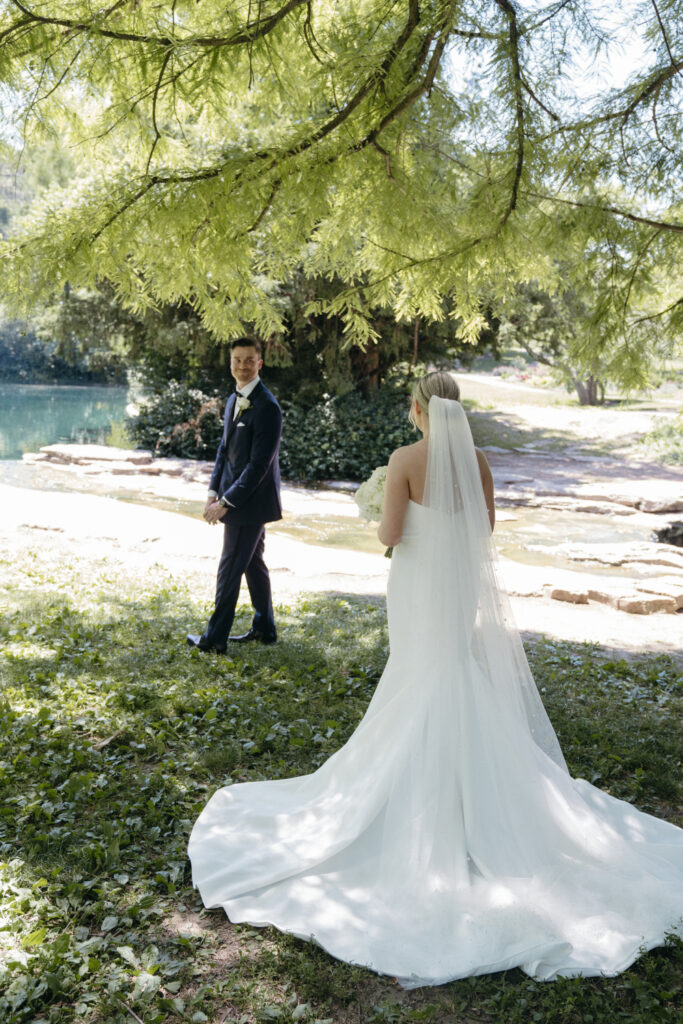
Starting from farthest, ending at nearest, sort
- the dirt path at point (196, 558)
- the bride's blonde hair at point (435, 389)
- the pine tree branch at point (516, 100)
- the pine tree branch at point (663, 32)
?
the dirt path at point (196, 558) < the pine tree branch at point (663, 32) < the pine tree branch at point (516, 100) < the bride's blonde hair at point (435, 389)

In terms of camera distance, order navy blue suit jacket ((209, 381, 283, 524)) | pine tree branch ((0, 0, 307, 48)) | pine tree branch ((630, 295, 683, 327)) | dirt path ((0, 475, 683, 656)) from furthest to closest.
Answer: dirt path ((0, 475, 683, 656)) → navy blue suit jacket ((209, 381, 283, 524)) → pine tree branch ((630, 295, 683, 327)) → pine tree branch ((0, 0, 307, 48))

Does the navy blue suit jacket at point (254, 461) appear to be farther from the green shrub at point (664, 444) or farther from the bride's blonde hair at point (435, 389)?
the green shrub at point (664, 444)

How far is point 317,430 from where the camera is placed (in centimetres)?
1664

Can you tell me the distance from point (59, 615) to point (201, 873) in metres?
3.80

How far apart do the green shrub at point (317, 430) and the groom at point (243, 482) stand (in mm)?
10601

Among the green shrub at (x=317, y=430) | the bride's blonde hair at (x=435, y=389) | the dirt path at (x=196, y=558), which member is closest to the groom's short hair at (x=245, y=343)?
the bride's blonde hair at (x=435, y=389)

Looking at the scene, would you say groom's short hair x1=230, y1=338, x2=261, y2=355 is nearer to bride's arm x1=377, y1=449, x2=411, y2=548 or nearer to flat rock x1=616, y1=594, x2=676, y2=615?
bride's arm x1=377, y1=449, x2=411, y2=548

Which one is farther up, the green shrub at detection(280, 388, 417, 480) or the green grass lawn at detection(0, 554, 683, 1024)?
the green shrub at detection(280, 388, 417, 480)

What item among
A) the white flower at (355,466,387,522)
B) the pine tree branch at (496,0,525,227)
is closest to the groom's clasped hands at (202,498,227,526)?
the white flower at (355,466,387,522)

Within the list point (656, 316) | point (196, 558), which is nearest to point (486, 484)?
point (656, 316)

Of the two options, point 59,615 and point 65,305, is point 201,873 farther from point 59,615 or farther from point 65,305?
point 65,305

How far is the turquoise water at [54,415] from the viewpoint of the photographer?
22.0 m

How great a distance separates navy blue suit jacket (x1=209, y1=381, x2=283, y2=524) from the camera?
18.1 ft

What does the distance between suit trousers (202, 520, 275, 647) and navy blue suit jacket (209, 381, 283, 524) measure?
4.1 inches
